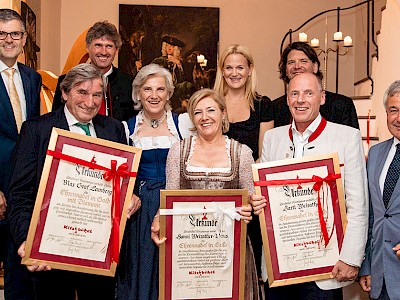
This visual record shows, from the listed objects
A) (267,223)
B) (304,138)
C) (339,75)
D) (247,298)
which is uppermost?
(339,75)

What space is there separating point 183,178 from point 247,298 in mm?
644

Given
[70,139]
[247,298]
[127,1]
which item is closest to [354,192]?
[247,298]

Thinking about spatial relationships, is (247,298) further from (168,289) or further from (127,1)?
(127,1)

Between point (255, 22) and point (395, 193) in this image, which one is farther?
point (255, 22)

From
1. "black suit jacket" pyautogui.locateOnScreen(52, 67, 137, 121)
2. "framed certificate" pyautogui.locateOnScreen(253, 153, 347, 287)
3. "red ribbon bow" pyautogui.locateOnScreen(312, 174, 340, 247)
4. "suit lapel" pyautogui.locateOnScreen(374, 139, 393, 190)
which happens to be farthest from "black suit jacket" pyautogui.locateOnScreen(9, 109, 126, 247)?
"suit lapel" pyautogui.locateOnScreen(374, 139, 393, 190)

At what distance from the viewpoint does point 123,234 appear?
→ 9.57 feet

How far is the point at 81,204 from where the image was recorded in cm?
274

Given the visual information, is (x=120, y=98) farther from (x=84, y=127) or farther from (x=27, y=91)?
(x=84, y=127)

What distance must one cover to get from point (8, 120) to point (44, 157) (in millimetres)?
483

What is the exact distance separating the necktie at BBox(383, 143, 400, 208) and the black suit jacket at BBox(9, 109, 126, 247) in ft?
4.90

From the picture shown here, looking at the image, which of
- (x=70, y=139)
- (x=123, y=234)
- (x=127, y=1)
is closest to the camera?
(x=70, y=139)

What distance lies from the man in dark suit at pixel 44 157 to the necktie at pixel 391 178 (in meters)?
1.26

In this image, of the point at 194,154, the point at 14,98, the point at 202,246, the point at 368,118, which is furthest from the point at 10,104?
the point at 368,118

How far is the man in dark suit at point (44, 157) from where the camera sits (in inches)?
108
